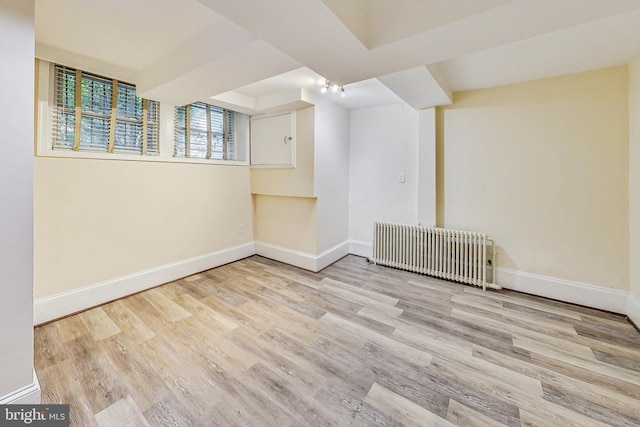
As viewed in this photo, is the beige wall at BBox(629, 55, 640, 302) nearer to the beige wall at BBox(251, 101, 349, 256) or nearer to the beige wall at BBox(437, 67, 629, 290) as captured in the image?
the beige wall at BBox(437, 67, 629, 290)

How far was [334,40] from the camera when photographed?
1.45m

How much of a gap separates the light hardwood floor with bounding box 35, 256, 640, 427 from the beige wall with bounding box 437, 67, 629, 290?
0.58 metres

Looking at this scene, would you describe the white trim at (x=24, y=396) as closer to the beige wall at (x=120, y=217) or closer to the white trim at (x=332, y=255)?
the beige wall at (x=120, y=217)

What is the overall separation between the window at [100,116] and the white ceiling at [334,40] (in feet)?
0.67

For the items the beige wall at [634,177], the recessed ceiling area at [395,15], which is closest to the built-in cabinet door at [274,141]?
the recessed ceiling area at [395,15]

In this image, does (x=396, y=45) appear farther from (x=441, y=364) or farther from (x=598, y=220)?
(x=598, y=220)

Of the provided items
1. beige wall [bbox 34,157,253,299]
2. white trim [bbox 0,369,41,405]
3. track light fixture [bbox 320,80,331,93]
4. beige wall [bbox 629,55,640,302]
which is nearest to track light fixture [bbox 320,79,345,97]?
track light fixture [bbox 320,80,331,93]

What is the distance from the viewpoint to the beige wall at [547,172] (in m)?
2.34

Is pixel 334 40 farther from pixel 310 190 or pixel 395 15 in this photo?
pixel 310 190

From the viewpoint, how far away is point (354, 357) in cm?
178

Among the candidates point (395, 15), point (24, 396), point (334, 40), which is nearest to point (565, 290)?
point (395, 15)

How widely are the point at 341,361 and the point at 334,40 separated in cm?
207

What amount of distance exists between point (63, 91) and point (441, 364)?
385cm

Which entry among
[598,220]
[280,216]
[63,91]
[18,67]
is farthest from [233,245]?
[598,220]
